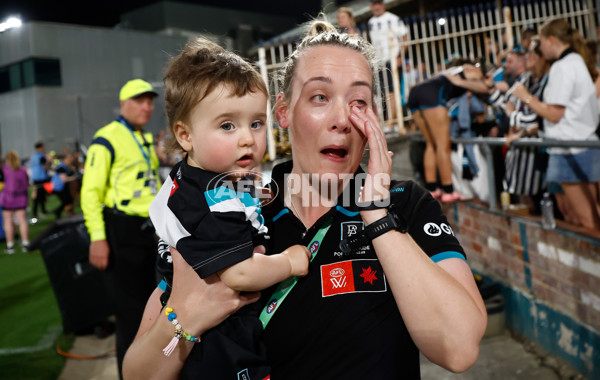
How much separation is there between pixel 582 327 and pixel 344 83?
2959 mm

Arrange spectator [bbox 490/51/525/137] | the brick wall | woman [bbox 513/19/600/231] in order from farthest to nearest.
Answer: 1. spectator [bbox 490/51/525/137]
2. woman [bbox 513/19/600/231]
3. the brick wall

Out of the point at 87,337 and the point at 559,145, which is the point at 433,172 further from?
the point at 87,337

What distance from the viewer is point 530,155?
4242mm

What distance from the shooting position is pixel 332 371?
1434 millimetres

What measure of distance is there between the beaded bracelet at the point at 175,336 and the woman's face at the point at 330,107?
64 cm

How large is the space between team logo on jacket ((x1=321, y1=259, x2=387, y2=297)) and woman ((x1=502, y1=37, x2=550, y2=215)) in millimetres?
3191

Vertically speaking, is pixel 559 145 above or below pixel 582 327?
above

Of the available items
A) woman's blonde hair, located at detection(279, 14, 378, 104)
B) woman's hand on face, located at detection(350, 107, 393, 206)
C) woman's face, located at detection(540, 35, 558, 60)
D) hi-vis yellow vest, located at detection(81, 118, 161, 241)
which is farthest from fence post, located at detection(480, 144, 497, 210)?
woman's hand on face, located at detection(350, 107, 393, 206)

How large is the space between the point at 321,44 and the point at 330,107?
0.83 ft

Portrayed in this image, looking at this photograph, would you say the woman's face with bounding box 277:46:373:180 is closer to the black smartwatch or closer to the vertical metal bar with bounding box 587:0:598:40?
the black smartwatch

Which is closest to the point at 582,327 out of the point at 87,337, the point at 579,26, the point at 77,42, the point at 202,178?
the point at 202,178

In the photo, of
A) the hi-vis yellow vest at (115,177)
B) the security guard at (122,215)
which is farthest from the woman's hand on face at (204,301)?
the hi-vis yellow vest at (115,177)

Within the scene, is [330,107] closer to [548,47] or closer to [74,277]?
[548,47]

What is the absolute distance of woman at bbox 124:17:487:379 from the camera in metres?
1.31
